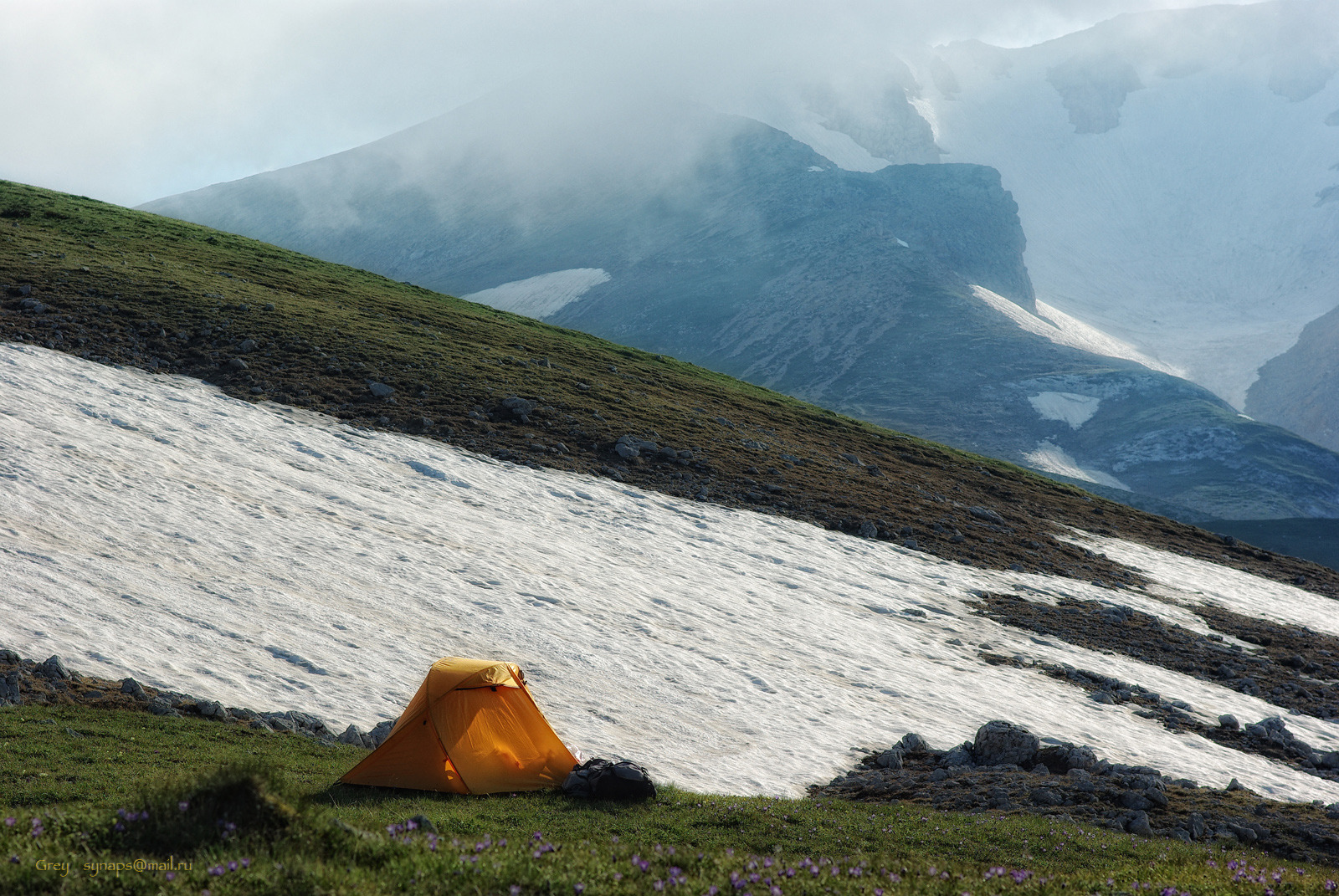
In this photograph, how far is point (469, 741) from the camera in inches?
560

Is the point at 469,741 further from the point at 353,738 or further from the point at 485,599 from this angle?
the point at 485,599

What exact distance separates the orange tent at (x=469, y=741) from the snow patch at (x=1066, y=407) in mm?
126190

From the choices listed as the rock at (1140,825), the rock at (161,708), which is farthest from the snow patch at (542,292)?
the rock at (1140,825)

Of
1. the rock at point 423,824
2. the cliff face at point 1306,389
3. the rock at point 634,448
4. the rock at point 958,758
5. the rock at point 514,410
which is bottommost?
the rock at point 958,758

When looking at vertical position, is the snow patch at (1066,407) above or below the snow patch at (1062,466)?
above

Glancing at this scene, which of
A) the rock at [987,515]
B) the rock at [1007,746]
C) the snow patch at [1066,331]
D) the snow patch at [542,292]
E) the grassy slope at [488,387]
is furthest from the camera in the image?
the snow patch at [542,292]

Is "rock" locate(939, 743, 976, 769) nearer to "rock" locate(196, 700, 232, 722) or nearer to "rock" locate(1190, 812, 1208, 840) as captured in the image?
"rock" locate(1190, 812, 1208, 840)

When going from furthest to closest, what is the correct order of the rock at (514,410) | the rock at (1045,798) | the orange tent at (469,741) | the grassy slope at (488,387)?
the rock at (514,410)
the grassy slope at (488,387)
the rock at (1045,798)
the orange tent at (469,741)

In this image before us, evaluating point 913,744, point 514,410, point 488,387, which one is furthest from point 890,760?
point 488,387

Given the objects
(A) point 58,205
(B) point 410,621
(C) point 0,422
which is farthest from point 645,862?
(A) point 58,205

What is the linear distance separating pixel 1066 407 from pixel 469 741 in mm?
131838

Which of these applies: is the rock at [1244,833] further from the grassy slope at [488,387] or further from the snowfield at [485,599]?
the grassy slope at [488,387]

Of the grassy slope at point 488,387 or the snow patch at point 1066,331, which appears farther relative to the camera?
the snow patch at point 1066,331

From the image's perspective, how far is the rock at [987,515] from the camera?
45531 mm
